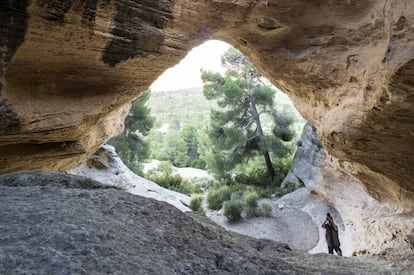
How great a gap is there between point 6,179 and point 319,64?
477cm

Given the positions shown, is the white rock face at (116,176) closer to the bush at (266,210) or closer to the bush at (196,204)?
the bush at (196,204)

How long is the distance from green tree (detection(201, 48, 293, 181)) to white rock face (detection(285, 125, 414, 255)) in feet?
19.8

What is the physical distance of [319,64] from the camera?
5406mm

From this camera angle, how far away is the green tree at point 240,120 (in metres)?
17.8

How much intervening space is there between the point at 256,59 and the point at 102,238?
19.3ft

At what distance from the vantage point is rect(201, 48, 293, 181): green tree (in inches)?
699

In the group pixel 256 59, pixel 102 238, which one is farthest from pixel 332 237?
pixel 102 238

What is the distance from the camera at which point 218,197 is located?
1564cm

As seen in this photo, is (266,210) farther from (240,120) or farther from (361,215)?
(240,120)

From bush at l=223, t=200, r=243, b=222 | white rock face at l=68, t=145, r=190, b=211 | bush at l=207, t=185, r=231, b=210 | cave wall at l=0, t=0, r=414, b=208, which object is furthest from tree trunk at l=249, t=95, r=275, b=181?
cave wall at l=0, t=0, r=414, b=208

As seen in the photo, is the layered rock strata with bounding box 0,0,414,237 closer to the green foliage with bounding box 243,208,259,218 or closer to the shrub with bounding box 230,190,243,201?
the green foliage with bounding box 243,208,259,218

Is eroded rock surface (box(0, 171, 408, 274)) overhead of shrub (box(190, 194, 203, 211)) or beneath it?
overhead

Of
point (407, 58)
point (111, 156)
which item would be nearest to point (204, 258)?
point (407, 58)

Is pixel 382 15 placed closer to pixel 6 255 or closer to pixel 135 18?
pixel 135 18
